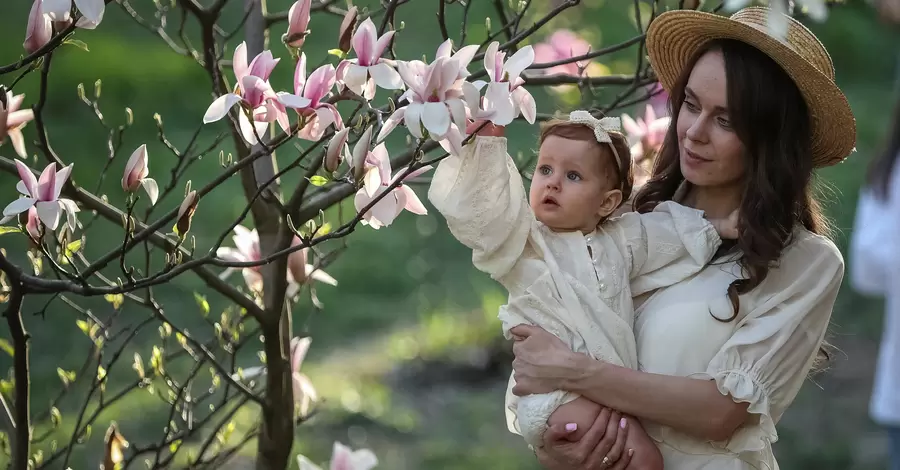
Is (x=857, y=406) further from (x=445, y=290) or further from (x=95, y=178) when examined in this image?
(x=95, y=178)

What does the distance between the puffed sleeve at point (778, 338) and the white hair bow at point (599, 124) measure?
A: 0.35 m

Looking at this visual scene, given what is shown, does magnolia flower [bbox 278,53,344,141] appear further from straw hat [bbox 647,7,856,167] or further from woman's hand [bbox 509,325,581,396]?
straw hat [bbox 647,7,856,167]

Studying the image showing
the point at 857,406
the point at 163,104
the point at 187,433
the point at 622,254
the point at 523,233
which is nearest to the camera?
the point at 523,233

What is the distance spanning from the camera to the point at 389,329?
491 centimetres

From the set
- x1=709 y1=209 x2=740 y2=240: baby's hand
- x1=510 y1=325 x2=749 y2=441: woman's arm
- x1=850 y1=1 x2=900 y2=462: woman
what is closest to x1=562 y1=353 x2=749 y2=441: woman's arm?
x1=510 y1=325 x2=749 y2=441: woman's arm

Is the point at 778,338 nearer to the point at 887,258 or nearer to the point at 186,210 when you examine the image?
the point at 186,210

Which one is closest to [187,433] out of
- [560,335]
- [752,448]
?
[560,335]

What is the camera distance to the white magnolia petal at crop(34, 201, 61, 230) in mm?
1515

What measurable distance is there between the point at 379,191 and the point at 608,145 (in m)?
0.38

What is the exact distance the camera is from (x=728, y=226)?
6.11ft

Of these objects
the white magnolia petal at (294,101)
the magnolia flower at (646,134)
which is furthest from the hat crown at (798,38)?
the white magnolia petal at (294,101)

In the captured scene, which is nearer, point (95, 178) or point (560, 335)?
point (560, 335)

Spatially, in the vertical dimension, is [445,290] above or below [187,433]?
above

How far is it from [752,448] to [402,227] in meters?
4.21
